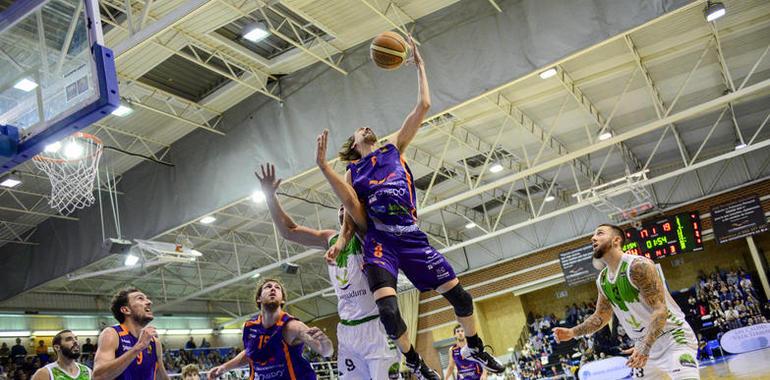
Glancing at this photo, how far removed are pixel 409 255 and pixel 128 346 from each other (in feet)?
8.52

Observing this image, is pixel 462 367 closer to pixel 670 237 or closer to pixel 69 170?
pixel 69 170

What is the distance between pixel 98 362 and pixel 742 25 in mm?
17955

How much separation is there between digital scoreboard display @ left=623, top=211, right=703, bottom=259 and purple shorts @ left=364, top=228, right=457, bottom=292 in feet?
62.4

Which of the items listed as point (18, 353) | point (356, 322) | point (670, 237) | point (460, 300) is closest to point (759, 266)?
point (670, 237)

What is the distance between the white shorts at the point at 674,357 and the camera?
459cm

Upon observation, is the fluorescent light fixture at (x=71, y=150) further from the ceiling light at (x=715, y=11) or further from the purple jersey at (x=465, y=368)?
the ceiling light at (x=715, y=11)

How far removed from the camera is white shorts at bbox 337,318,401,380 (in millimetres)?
4406

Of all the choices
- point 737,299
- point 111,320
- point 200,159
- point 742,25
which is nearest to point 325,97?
point 200,159

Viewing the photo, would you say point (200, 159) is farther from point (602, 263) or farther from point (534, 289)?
point (534, 289)

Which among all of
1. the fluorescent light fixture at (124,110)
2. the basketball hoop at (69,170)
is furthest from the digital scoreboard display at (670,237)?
the basketball hoop at (69,170)

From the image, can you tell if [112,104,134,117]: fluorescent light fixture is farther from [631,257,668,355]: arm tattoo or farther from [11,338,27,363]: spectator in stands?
[631,257,668,355]: arm tattoo

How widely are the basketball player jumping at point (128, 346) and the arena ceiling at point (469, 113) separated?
6091 mm

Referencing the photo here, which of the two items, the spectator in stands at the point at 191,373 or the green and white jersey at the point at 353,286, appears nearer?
the green and white jersey at the point at 353,286

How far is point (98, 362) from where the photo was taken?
506 cm
